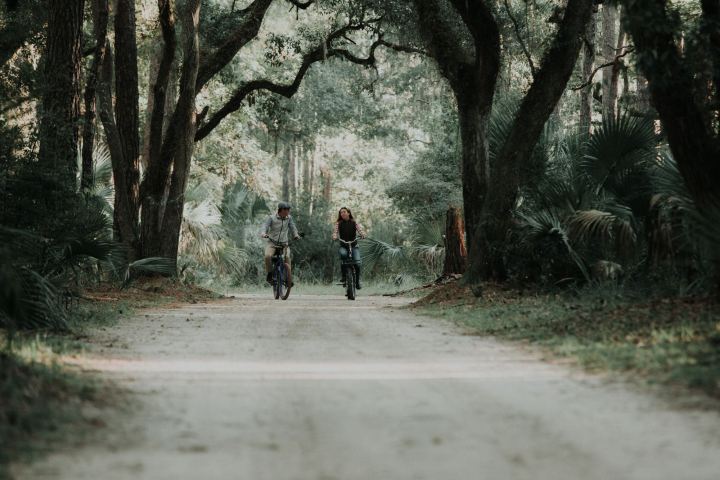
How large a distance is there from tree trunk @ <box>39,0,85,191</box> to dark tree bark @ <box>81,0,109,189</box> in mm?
2082

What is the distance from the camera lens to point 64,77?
50.0 feet

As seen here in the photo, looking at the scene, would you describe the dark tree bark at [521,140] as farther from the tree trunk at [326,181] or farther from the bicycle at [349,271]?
the tree trunk at [326,181]

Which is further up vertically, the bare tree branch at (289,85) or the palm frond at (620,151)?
the bare tree branch at (289,85)

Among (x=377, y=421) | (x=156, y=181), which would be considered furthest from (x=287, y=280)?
(x=377, y=421)

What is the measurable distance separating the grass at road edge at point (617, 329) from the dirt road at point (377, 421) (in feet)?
1.42

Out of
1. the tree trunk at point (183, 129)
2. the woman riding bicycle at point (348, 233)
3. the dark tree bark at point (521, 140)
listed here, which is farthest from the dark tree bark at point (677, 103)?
the tree trunk at point (183, 129)

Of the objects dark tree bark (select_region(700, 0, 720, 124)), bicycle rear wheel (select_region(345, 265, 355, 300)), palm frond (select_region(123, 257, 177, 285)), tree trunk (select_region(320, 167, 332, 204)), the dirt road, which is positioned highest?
tree trunk (select_region(320, 167, 332, 204))

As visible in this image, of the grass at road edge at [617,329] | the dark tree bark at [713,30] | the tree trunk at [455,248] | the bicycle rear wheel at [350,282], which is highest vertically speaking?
the dark tree bark at [713,30]

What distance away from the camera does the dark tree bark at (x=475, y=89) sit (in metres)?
17.5

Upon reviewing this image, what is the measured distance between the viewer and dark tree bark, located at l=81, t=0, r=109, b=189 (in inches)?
724

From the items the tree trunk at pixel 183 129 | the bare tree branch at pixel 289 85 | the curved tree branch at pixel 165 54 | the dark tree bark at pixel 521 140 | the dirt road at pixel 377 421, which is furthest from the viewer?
the bare tree branch at pixel 289 85

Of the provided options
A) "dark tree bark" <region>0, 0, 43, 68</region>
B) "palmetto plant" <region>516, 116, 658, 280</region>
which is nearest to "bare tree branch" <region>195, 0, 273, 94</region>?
"dark tree bark" <region>0, 0, 43, 68</region>

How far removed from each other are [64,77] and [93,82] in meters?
3.39

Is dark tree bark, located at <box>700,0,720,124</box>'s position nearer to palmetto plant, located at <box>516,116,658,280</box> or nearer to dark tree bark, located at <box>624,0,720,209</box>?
dark tree bark, located at <box>624,0,720,209</box>
